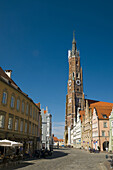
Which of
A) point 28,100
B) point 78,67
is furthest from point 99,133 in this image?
point 78,67

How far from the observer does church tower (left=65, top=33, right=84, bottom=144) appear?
4414 inches

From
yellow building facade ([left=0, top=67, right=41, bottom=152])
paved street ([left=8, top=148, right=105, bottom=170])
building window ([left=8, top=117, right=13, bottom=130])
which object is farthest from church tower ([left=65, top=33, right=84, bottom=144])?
building window ([left=8, top=117, right=13, bottom=130])

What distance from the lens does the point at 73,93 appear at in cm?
11512

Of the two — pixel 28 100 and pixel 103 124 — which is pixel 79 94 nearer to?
pixel 103 124

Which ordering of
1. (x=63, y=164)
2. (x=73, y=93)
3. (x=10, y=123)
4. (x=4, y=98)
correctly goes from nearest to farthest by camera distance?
1. (x=63, y=164)
2. (x=4, y=98)
3. (x=10, y=123)
4. (x=73, y=93)

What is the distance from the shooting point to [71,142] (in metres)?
113

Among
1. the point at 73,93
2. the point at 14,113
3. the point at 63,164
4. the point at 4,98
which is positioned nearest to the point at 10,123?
the point at 14,113

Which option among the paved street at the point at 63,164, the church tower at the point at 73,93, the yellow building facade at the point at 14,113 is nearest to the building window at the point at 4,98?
the yellow building facade at the point at 14,113

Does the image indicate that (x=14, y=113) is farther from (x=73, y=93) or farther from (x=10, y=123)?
(x=73, y=93)

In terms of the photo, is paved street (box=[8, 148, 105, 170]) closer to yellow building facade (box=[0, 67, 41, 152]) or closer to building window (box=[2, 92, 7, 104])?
yellow building facade (box=[0, 67, 41, 152])

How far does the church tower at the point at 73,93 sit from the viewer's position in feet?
368

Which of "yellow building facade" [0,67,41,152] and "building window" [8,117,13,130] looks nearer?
"yellow building facade" [0,67,41,152]

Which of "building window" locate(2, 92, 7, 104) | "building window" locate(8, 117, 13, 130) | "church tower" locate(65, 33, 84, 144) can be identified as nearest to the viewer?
"building window" locate(2, 92, 7, 104)

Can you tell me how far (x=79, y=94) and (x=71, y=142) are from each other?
29.9m
